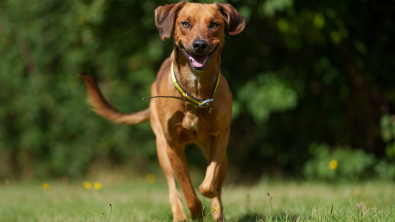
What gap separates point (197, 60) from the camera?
305 cm

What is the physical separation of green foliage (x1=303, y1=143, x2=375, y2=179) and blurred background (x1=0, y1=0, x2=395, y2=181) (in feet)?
0.07

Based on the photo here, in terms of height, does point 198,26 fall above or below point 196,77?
above

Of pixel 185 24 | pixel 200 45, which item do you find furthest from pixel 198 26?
pixel 200 45

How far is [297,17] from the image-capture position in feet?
19.0

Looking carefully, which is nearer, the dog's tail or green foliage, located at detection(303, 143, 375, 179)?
the dog's tail

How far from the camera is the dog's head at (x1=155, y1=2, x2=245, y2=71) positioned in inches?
118

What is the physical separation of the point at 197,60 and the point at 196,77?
21 cm

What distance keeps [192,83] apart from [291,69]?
3734 millimetres

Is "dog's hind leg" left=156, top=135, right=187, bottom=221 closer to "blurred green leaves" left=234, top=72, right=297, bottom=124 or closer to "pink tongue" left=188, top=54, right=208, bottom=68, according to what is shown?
"pink tongue" left=188, top=54, right=208, bottom=68

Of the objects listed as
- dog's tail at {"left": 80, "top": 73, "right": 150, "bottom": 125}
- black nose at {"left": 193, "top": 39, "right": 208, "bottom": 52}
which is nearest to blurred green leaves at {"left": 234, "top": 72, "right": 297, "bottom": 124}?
dog's tail at {"left": 80, "top": 73, "right": 150, "bottom": 125}

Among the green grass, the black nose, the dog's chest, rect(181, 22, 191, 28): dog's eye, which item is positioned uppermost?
rect(181, 22, 191, 28): dog's eye

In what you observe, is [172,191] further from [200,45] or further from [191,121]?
[200,45]

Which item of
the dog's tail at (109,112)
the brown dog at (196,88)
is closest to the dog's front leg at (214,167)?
the brown dog at (196,88)

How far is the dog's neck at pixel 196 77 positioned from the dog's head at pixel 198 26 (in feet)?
0.33
